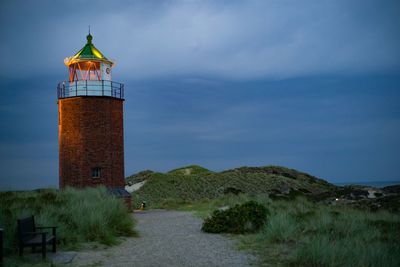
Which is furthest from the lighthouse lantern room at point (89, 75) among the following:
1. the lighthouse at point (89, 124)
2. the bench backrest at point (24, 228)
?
the bench backrest at point (24, 228)

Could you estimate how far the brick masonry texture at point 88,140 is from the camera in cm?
2453

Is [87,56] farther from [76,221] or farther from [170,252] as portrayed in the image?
[170,252]

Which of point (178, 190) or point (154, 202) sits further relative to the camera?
point (178, 190)

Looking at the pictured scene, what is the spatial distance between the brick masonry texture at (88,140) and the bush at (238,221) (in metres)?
10.6

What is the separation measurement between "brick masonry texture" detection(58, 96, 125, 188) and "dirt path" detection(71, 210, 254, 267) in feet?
32.2

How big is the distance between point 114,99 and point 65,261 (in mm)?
16080

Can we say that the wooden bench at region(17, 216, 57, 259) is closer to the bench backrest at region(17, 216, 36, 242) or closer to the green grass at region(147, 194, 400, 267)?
the bench backrest at region(17, 216, 36, 242)

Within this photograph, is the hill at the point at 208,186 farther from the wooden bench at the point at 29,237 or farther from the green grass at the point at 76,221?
the wooden bench at the point at 29,237

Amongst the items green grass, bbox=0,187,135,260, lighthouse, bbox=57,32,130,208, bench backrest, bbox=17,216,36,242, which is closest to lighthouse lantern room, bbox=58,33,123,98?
lighthouse, bbox=57,32,130,208

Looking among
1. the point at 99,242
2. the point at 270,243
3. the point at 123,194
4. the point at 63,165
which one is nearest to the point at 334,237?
the point at 270,243

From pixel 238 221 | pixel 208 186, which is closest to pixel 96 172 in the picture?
pixel 238 221

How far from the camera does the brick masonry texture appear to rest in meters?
24.5

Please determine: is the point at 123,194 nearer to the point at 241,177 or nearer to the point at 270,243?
the point at 270,243

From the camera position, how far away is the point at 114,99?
25.2 meters
